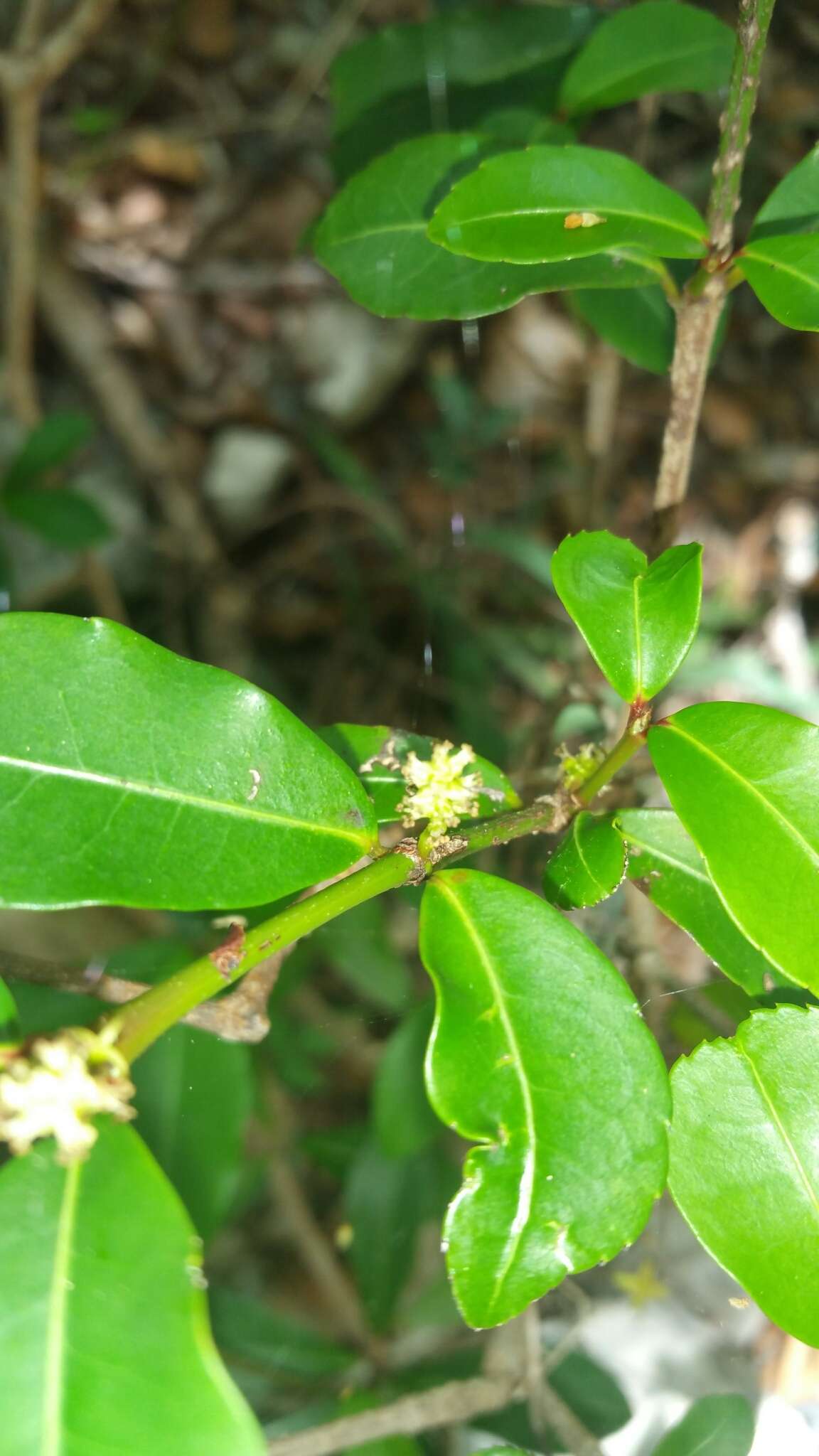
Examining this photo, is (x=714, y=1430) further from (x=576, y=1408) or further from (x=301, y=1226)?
(x=301, y=1226)

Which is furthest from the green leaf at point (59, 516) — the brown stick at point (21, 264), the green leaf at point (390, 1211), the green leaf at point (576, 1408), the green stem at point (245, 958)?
the green leaf at point (576, 1408)

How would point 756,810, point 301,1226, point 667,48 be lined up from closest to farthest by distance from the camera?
point 756,810, point 667,48, point 301,1226

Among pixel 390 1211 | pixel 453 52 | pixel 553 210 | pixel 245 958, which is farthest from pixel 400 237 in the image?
pixel 390 1211

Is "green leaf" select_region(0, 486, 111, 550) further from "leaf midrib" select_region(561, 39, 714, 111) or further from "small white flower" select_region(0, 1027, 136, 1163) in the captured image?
"small white flower" select_region(0, 1027, 136, 1163)

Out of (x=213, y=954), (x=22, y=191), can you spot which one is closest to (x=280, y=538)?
(x=22, y=191)

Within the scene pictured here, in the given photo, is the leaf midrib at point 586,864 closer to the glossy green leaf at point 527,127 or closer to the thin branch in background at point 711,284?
the thin branch in background at point 711,284

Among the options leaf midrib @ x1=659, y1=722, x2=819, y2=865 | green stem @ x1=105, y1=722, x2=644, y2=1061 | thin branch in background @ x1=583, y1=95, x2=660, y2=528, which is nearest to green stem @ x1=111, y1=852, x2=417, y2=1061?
green stem @ x1=105, y1=722, x2=644, y2=1061

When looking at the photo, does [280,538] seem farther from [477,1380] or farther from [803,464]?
[477,1380]
